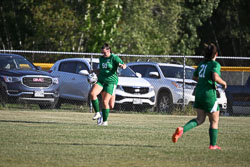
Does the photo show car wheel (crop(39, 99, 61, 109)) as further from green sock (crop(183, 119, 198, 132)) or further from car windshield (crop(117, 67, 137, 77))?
green sock (crop(183, 119, 198, 132))

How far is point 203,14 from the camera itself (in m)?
45.2

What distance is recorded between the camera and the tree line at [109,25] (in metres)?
36.1

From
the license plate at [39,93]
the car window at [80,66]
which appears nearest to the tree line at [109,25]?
the car window at [80,66]

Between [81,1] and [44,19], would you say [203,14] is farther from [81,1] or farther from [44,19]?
[44,19]

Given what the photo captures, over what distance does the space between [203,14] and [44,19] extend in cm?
1378

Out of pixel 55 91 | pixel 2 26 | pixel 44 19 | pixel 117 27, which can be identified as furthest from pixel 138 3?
pixel 55 91

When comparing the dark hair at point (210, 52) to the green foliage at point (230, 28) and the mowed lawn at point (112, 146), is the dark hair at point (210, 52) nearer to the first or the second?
the mowed lawn at point (112, 146)

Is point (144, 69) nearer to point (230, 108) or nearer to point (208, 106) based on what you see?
point (230, 108)

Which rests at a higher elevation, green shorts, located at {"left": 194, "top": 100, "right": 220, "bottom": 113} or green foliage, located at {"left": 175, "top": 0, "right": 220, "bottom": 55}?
green shorts, located at {"left": 194, "top": 100, "right": 220, "bottom": 113}

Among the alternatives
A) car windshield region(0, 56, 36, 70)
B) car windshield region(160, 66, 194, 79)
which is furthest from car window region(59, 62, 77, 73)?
car windshield region(160, 66, 194, 79)

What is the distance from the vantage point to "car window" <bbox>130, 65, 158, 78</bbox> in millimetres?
22891

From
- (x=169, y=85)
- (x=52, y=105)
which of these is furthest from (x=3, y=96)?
(x=169, y=85)

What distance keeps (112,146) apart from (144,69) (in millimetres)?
12607

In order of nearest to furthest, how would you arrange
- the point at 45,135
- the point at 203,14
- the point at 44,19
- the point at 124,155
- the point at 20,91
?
the point at 124,155
the point at 45,135
the point at 20,91
the point at 44,19
the point at 203,14
